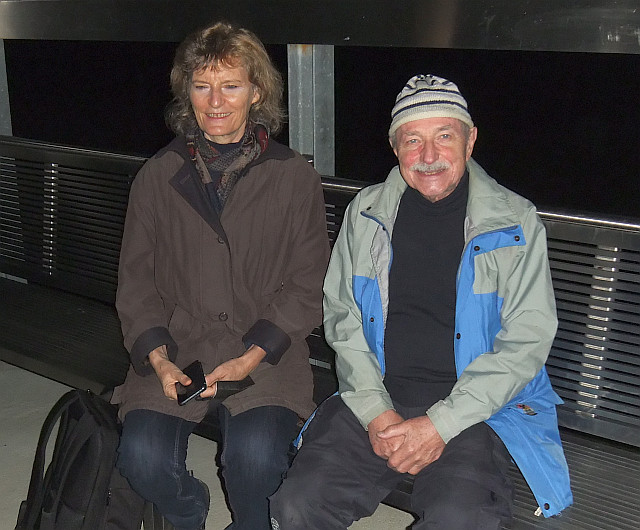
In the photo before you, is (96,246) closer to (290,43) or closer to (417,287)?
(290,43)

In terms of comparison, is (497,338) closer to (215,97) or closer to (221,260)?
(221,260)

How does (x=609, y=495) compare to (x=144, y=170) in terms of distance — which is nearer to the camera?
(x=609, y=495)

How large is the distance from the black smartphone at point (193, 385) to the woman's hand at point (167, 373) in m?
0.01

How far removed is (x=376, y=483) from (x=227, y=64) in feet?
4.53

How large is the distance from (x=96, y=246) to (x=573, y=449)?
96.3 inches

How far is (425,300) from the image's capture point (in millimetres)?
2783

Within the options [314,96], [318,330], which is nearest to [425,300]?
A: [318,330]

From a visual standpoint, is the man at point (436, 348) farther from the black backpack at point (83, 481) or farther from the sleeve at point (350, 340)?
the black backpack at point (83, 481)

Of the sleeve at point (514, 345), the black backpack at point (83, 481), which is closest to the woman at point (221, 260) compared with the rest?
the black backpack at point (83, 481)

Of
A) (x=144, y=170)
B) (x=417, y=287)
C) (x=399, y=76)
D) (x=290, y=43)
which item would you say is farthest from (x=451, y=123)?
(x=399, y=76)

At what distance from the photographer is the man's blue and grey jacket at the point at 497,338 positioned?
103 inches

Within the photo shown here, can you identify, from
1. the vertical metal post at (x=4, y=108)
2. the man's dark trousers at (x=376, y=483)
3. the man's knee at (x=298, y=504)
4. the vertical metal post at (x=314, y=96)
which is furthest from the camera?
the vertical metal post at (x=4, y=108)

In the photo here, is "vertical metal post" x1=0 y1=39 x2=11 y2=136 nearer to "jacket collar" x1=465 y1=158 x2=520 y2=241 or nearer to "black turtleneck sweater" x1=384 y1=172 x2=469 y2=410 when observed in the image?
"black turtleneck sweater" x1=384 y1=172 x2=469 y2=410

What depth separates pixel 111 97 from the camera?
43.7 ft
